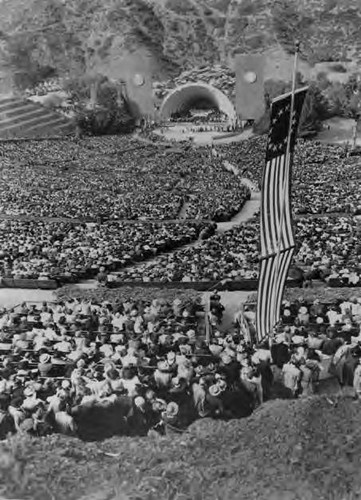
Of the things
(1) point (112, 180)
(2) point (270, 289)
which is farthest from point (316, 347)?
(1) point (112, 180)

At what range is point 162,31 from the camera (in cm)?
1183

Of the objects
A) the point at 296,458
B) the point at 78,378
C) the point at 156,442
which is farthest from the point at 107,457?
the point at 296,458

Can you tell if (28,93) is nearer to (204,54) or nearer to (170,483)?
(204,54)

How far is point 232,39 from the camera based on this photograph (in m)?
12.1

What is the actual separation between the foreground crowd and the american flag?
77 centimetres

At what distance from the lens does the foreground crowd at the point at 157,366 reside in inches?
261

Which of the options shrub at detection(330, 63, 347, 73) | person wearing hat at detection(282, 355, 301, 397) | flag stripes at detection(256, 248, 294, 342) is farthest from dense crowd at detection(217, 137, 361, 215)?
flag stripes at detection(256, 248, 294, 342)

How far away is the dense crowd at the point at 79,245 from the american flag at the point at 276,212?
13.5 feet

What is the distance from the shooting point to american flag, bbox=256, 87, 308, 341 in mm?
5719

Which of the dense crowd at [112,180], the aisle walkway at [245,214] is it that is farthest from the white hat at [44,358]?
the aisle walkway at [245,214]

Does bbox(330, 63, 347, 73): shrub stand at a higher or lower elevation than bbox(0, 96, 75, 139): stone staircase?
higher

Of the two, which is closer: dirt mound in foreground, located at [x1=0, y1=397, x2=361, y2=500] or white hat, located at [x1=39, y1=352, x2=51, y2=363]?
dirt mound in foreground, located at [x1=0, y1=397, x2=361, y2=500]

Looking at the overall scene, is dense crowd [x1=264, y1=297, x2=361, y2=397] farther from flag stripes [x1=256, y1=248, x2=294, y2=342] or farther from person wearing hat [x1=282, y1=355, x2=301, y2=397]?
flag stripes [x1=256, y1=248, x2=294, y2=342]

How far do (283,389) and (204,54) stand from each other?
7877 millimetres
